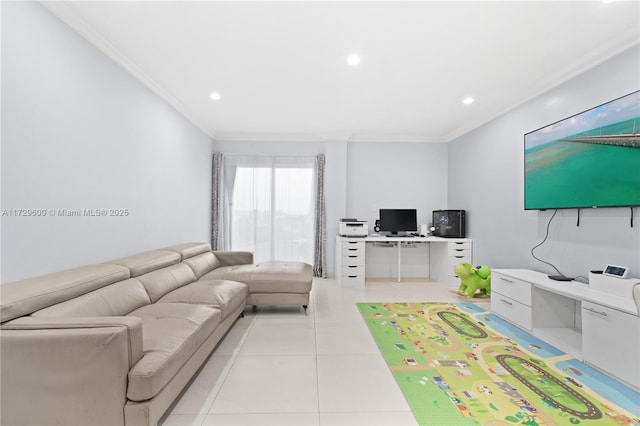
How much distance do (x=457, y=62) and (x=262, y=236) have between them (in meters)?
4.12

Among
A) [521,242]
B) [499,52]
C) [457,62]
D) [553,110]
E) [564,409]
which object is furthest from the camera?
[521,242]

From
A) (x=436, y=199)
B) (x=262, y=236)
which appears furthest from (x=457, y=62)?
(x=262, y=236)

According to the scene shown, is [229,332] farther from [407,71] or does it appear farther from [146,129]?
[407,71]

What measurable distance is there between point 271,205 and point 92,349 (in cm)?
421

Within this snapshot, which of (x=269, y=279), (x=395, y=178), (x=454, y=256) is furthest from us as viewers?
(x=395, y=178)

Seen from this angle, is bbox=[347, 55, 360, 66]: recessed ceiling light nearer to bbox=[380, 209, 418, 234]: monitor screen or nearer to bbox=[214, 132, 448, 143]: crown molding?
bbox=[214, 132, 448, 143]: crown molding

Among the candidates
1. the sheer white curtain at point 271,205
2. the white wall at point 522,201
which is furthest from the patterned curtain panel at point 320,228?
Answer: the white wall at point 522,201

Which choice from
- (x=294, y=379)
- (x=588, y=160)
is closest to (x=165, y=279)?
(x=294, y=379)

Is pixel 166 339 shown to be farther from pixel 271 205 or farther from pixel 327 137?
pixel 327 137

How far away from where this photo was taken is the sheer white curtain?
541 cm

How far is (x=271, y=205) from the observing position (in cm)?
542

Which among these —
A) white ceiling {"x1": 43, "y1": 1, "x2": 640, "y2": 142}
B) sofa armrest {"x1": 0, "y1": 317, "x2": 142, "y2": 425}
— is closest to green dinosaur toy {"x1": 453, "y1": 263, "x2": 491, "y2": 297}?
white ceiling {"x1": 43, "y1": 1, "x2": 640, "y2": 142}

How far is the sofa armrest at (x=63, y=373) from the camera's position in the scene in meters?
1.27

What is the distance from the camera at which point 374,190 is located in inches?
216
